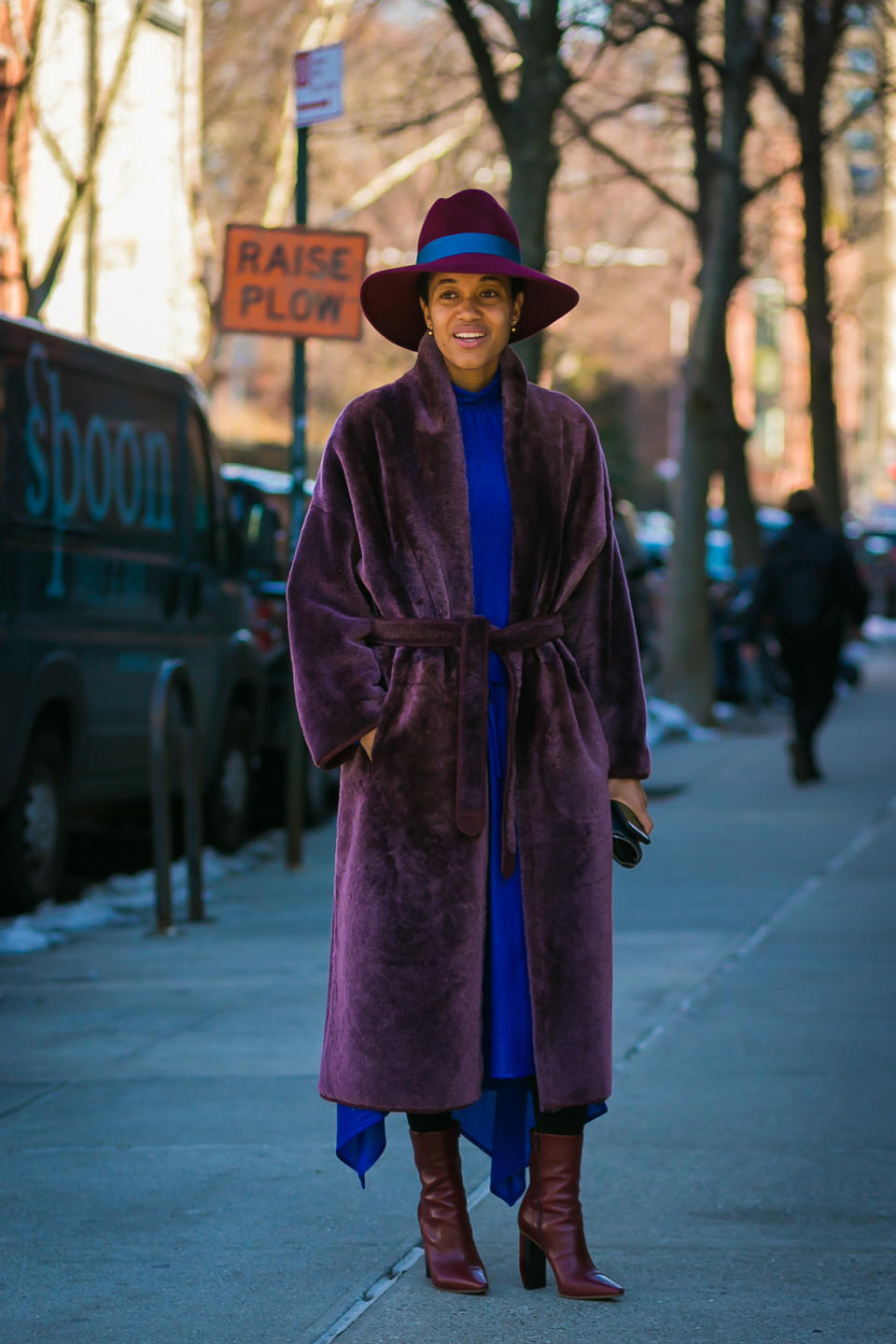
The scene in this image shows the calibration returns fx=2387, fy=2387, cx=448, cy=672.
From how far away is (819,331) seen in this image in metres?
27.6

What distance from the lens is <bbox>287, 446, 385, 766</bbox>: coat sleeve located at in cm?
422

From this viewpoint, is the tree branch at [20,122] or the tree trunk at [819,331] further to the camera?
the tree trunk at [819,331]

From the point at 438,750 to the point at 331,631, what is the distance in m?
0.29

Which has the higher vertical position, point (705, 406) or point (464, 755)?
point (705, 406)

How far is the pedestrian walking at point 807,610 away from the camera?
47.3 feet

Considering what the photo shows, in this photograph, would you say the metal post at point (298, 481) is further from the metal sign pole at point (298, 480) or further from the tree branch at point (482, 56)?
the tree branch at point (482, 56)

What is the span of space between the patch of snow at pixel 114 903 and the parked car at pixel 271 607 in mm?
932

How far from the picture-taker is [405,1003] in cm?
420

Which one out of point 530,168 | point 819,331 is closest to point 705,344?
point 530,168

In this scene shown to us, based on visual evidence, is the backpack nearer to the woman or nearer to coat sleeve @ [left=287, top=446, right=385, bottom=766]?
the woman

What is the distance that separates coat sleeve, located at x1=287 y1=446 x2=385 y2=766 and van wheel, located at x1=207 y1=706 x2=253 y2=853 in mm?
7346

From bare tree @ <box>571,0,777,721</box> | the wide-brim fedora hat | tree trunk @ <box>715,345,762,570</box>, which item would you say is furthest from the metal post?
tree trunk @ <box>715,345,762,570</box>

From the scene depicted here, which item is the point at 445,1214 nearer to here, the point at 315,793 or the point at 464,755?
the point at 464,755

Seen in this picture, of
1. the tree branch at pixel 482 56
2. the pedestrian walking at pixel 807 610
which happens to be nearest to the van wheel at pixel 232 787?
the pedestrian walking at pixel 807 610
